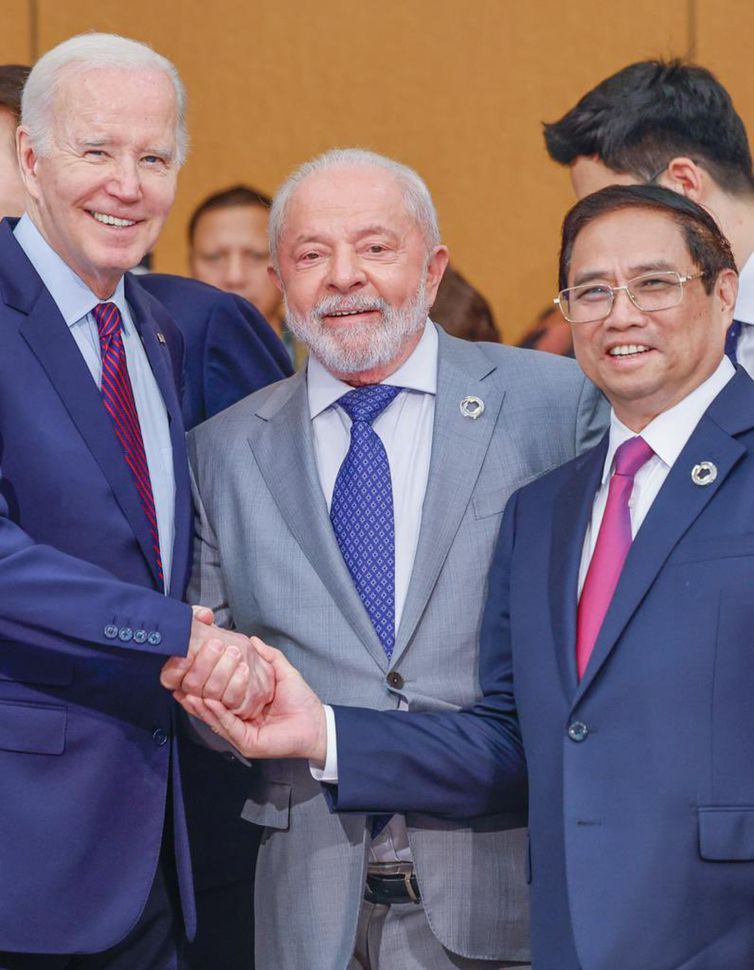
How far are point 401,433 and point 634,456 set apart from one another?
0.43 metres

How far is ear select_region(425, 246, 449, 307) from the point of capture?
241 centimetres

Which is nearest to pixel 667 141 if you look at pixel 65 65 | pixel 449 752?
pixel 65 65

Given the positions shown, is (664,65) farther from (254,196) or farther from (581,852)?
(581,852)

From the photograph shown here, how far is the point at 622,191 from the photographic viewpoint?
2.09m

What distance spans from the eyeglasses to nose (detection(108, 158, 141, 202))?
2.12ft

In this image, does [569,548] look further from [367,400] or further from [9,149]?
[9,149]

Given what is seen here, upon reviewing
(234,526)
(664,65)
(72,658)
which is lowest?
(72,658)

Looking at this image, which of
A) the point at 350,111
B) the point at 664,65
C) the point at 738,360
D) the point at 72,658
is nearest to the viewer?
the point at 72,658

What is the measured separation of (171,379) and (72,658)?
1.67 ft

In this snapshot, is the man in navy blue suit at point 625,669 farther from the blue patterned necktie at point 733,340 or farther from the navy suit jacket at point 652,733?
the blue patterned necktie at point 733,340

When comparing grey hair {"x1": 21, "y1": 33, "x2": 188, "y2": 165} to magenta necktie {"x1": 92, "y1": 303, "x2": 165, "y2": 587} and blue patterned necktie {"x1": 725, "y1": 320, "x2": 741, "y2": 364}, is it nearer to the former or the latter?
magenta necktie {"x1": 92, "y1": 303, "x2": 165, "y2": 587}

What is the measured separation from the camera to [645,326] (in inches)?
78.5

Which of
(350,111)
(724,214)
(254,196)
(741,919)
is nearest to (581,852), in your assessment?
(741,919)

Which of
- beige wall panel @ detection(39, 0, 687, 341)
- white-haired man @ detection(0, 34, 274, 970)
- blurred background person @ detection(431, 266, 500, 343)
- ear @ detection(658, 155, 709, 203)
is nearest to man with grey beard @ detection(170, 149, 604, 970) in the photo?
white-haired man @ detection(0, 34, 274, 970)
